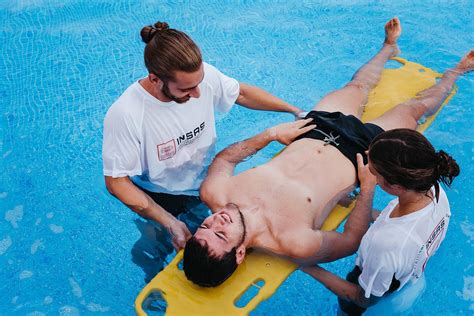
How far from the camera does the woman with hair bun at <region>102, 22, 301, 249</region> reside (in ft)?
8.73

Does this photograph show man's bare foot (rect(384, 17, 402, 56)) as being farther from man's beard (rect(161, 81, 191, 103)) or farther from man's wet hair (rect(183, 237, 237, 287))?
man's wet hair (rect(183, 237, 237, 287))

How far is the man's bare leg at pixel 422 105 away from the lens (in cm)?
375

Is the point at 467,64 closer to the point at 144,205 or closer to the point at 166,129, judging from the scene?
the point at 166,129

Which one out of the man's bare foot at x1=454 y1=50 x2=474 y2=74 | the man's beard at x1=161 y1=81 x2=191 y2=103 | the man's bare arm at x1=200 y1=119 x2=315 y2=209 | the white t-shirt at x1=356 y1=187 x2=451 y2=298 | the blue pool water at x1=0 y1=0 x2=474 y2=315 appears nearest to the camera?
the white t-shirt at x1=356 y1=187 x2=451 y2=298

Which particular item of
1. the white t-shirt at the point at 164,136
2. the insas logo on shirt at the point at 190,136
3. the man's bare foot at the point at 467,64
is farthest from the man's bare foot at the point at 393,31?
the insas logo on shirt at the point at 190,136

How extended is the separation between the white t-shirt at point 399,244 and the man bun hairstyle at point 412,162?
0.18 m

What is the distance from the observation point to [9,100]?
5223mm

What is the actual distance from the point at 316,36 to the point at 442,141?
200 centimetres

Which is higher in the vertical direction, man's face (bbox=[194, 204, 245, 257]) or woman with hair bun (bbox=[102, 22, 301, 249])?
woman with hair bun (bbox=[102, 22, 301, 249])

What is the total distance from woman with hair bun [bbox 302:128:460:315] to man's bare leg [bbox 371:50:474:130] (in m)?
1.30

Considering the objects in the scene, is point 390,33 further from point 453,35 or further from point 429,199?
point 429,199

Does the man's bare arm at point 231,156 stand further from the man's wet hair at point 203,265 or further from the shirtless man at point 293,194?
the man's wet hair at point 203,265

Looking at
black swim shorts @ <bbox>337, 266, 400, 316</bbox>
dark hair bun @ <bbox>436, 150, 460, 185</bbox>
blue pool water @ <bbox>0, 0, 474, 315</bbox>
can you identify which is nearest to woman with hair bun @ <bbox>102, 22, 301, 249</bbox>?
blue pool water @ <bbox>0, 0, 474, 315</bbox>

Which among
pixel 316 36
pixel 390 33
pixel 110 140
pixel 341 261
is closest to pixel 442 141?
pixel 390 33
